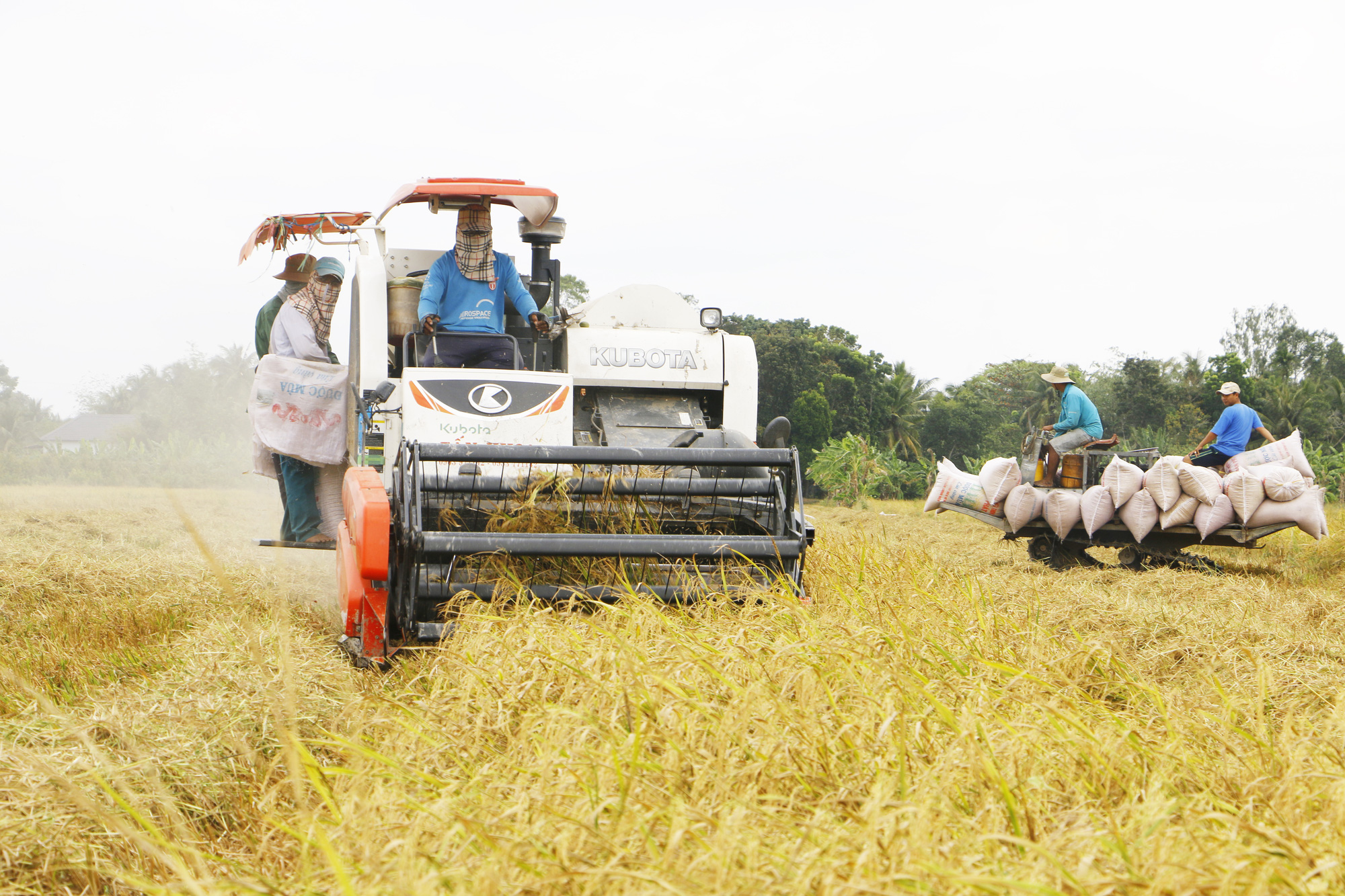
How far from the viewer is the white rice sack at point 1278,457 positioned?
7883 millimetres

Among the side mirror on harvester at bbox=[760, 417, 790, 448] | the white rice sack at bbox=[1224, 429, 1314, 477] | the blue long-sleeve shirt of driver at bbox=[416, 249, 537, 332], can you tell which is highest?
the blue long-sleeve shirt of driver at bbox=[416, 249, 537, 332]

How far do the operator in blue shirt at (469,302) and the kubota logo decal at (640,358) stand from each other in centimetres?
A: 30

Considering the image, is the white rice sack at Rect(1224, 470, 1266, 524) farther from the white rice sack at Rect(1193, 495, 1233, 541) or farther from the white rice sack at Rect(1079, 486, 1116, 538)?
the white rice sack at Rect(1079, 486, 1116, 538)

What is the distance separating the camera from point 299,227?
594 centimetres

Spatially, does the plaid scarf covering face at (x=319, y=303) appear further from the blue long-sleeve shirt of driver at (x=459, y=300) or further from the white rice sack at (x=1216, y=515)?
the white rice sack at (x=1216, y=515)

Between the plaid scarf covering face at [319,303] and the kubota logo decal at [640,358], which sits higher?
the plaid scarf covering face at [319,303]

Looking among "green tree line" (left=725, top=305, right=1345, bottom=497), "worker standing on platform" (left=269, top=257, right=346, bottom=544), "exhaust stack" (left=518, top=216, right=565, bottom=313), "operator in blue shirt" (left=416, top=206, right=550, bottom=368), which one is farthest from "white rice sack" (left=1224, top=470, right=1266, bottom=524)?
"green tree line" (left=725, top=305, right=1345, bottom=497)

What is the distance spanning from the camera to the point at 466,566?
389 cm

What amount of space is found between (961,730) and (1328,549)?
7.58 m

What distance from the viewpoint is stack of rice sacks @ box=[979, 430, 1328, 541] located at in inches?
290

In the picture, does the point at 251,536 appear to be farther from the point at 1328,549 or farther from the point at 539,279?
the point at 1328,549

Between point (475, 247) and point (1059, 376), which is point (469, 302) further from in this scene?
point (1059, 376)

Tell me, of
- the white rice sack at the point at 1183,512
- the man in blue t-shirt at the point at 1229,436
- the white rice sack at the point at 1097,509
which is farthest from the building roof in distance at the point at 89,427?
the white rice sack at the point at 1183,512

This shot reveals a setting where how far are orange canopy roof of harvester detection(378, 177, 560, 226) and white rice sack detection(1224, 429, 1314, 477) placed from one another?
5678 mm
